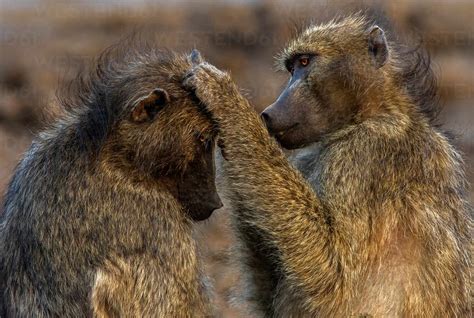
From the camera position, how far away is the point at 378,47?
512 cm

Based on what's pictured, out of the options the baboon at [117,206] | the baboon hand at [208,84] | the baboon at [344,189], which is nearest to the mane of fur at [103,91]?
the baboon at [117,206]

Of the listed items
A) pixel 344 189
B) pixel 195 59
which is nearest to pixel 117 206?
pixel 195 59

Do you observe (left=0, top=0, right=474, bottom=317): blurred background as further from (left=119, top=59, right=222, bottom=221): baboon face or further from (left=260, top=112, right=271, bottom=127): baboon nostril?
(left=119, top=59, right=222, bottom=221): baboon face

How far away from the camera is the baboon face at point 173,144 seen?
4.51 meters

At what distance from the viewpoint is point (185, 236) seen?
449 centimetres

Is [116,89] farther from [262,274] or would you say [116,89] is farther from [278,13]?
[278,13]

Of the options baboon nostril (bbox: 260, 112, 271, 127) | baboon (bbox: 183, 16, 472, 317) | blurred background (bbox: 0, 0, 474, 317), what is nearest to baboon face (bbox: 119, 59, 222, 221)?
baboon (bbox: 183, 16, 472, 317)

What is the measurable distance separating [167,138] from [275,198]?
61cm

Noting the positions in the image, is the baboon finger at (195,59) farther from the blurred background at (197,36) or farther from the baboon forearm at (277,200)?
the blurred background at (197,36)

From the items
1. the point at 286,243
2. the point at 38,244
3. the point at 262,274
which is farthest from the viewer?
the point at 262,274

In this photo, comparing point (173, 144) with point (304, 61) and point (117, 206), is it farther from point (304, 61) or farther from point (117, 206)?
point (304, 61)

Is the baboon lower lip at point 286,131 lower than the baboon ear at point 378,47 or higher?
lower

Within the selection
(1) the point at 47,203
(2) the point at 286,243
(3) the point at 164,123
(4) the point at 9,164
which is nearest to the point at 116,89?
(3) the point at 164,123

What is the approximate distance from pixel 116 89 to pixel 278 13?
374 inches
